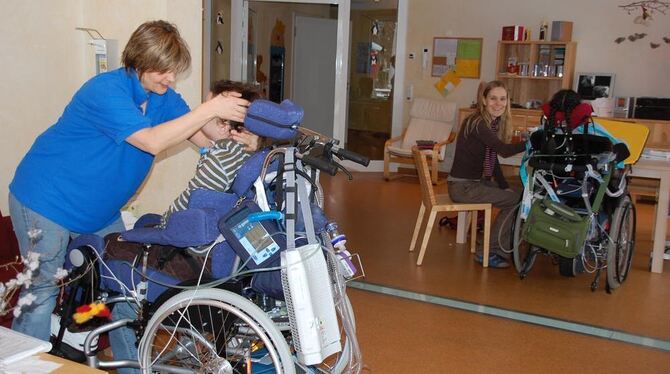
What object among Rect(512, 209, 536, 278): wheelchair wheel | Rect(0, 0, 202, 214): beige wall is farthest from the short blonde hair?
Rect(512, 209, 536, 278): wheelchair wheel

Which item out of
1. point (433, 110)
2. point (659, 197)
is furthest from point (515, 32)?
point (659, 197)

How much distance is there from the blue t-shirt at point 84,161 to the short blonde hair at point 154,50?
59 millimetres

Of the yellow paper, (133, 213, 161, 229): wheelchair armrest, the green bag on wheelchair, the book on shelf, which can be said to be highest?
the book on shelf

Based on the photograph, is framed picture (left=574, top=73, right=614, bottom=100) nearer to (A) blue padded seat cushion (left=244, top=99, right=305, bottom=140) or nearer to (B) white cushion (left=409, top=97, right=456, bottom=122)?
(B) white cushion (left=409, top=97, right=456, bottom=122)

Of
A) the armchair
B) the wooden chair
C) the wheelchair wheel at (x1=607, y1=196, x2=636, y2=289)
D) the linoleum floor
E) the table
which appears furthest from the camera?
the armchair

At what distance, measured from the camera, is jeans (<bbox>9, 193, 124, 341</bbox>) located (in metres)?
2.33

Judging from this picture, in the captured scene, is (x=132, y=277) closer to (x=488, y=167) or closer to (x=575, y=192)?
(x=575, y=192)

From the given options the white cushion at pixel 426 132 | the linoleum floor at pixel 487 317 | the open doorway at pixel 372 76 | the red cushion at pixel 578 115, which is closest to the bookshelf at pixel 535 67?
the white cushion at pixel 426 132

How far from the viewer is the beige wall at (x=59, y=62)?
10.9 ft

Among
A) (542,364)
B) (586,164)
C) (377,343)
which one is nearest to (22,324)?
(377,343)

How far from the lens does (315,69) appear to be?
10.1 m

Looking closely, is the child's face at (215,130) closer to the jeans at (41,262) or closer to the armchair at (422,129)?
the jeans at (41,262)

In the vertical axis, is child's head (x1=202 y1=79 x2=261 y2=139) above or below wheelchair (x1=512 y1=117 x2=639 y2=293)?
above

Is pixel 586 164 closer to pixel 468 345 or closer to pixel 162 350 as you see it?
pixel 468 345
